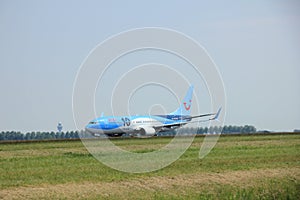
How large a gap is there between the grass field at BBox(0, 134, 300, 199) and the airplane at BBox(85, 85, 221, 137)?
38839 mm

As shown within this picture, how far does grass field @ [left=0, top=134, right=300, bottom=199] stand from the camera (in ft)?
89.1

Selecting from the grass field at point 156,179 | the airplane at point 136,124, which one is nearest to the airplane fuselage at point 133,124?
the airplane at point 136,124

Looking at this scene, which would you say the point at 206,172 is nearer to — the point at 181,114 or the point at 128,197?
the point at 128,197

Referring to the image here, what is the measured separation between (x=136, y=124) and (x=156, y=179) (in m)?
56.8

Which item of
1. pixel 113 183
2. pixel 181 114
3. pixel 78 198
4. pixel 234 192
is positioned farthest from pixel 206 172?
pixel 181 114

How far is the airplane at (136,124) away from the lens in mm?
81938

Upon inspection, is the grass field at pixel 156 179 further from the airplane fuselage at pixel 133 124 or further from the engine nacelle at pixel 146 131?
the engine nacelle at pixel 146 131

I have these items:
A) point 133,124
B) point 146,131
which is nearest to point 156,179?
point 146,131

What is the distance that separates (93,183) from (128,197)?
7.98 feet

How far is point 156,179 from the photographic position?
3047 centimetres

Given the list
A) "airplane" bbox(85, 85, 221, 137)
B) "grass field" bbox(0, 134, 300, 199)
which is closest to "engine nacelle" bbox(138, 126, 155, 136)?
"airplane" bbox(85, 85, 221, 137)

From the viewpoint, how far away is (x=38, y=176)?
98.5 feet

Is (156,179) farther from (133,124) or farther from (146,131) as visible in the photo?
(133,124)

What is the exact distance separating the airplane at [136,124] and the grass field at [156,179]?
38.8 metres
